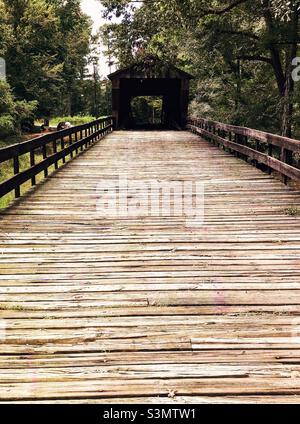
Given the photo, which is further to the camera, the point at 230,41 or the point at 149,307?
the point at 230,41

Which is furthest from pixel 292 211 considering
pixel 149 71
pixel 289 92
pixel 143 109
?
pixel 143 109

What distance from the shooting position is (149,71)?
103 ft

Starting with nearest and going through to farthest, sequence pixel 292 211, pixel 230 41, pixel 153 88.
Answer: pixel 292 211 < pixel 230 41 < pixel 153 88

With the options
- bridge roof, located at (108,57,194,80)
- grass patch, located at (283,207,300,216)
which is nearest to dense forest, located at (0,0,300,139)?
bridge roof, located at (108,57,194,80)

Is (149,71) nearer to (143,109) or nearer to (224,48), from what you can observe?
(224,48)

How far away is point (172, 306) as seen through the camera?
3.90 meters

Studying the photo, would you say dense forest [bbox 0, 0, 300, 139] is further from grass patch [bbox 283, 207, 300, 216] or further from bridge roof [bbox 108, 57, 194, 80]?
grass patch [bbox 283, 207, 300, 216]

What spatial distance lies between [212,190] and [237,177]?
1632mm

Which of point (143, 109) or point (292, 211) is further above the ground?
point (143, 109)

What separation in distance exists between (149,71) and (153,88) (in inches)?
239

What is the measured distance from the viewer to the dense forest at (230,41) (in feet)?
64.9

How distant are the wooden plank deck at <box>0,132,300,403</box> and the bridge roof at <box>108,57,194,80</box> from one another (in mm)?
24657

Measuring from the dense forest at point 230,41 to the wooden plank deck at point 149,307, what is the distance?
46.7 feet

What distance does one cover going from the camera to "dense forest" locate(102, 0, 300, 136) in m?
19.8
